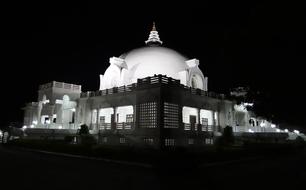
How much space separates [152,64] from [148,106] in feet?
29.4

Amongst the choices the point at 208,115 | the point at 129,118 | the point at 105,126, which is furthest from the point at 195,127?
the point at 105,126

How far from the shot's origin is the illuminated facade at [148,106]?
26484 millimetres

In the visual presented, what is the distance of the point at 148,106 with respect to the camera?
88.0 feet

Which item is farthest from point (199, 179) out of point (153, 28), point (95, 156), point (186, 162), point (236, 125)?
point (153, 28)

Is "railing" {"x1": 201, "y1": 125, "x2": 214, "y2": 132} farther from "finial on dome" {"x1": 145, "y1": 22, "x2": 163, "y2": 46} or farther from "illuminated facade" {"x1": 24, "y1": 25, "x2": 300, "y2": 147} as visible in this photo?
"finial on dome" {"x1": 145, "y1": 22, "x2": 163, "y2": 46}

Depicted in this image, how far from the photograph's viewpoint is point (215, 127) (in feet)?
109

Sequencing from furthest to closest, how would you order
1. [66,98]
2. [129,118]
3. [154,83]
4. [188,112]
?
[66,98], [188,112], [129,118], [154,83]

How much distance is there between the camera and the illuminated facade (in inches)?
1043

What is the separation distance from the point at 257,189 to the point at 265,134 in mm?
26458

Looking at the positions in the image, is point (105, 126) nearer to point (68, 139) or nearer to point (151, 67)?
point (68, 139)

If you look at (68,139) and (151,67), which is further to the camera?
(151,67)

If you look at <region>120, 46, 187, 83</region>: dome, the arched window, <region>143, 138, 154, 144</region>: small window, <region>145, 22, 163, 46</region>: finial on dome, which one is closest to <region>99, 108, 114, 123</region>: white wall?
<region>120, 46, 187, 83</region>: dome

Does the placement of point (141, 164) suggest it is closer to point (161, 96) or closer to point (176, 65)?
point (161, 96)

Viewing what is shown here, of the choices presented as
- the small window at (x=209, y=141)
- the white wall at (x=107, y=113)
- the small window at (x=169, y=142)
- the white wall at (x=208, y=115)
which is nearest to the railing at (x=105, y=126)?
the white wall at (x=107, y=113)
